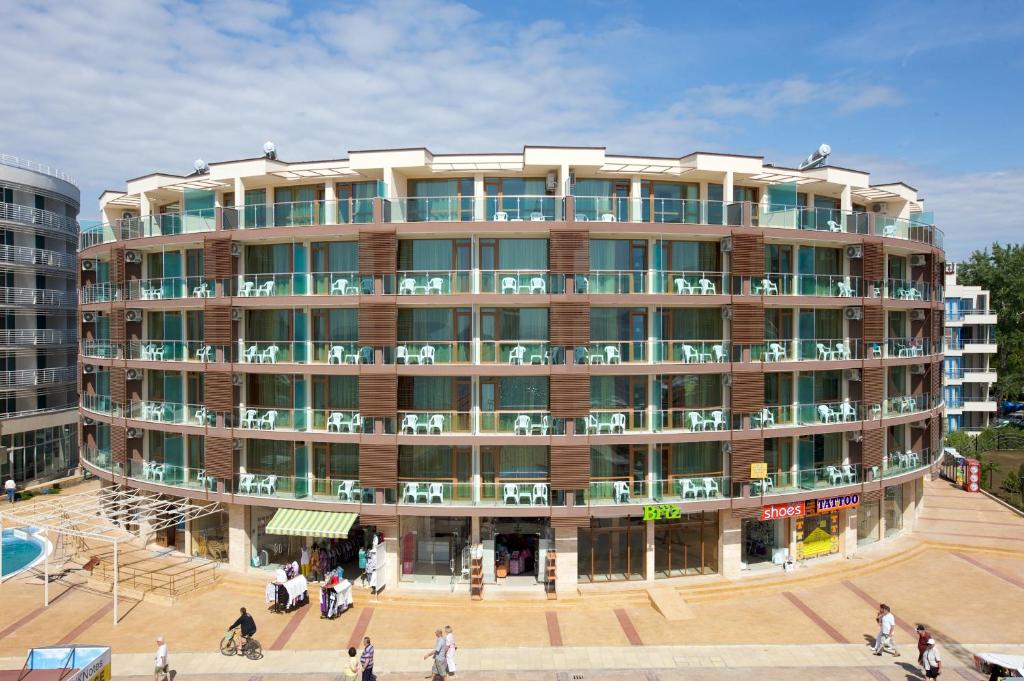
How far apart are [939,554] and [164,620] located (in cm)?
3647

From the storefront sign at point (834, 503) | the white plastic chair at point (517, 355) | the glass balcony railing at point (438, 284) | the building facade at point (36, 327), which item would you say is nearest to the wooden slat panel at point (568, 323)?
the white plastic chair at point (517, 355)

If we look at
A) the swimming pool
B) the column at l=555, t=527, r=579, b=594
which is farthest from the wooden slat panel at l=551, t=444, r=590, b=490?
the swimming pool

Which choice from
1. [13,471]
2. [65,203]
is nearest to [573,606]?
[13,471]

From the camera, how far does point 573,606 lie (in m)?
26.2

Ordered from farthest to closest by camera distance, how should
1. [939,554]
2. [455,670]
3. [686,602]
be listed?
[939,554], [686,602], [455,670]

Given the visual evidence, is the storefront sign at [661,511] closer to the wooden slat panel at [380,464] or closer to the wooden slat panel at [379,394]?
the wooden slat panel at [380,464]

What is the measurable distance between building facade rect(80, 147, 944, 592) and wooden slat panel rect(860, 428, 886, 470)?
17cm

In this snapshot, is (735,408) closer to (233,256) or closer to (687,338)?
(687,338)

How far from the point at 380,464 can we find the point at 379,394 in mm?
3019

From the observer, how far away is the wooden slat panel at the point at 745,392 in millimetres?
28344

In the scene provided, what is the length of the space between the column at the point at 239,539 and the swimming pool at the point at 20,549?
11010 millimetres

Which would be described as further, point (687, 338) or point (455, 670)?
point (687, 338)

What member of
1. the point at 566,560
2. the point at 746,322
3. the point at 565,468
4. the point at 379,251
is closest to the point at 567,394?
the point at 565,468

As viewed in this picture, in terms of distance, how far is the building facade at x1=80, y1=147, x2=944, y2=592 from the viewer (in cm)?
2731
